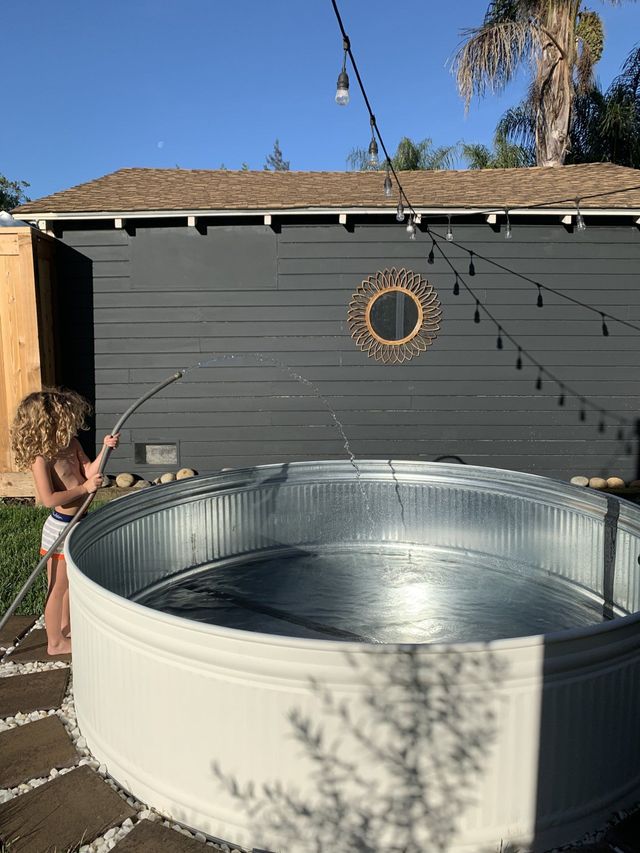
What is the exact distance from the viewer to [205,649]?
2.23 m

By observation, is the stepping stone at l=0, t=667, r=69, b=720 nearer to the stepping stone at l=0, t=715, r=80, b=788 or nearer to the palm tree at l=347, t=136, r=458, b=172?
the stepping stone at l=0, t=715, r=80, b=788

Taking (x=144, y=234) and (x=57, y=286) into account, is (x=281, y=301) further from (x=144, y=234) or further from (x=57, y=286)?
(x=57, y=286)

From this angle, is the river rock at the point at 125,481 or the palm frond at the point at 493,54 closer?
the river rock at the point at 125,481

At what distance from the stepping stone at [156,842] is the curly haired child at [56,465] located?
1574 millimetres

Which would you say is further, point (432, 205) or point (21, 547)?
point (432, 205)

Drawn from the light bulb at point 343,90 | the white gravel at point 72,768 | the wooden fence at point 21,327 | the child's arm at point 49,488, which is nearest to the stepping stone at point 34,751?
the white gravel at point 72,768

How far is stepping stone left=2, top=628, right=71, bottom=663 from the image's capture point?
12.0 ft

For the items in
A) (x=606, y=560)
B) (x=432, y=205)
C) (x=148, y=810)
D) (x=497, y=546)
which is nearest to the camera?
(x=148, y=810)

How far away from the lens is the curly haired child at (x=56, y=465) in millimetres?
3365

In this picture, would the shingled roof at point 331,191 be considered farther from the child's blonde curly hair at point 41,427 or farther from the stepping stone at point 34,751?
the stepping stone at point 34,751

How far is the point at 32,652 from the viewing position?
3.73 m

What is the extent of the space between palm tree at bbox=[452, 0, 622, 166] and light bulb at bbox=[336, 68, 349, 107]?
1498 cm

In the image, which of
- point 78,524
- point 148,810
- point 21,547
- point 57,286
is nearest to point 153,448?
point 57,286

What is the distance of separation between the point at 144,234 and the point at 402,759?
6923mm
